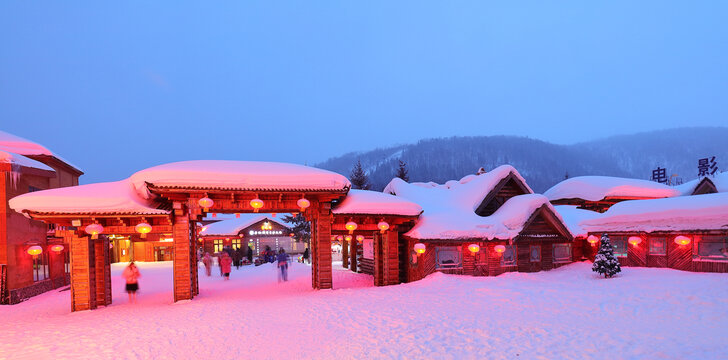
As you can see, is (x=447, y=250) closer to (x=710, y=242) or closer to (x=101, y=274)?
(x=710, y=242)

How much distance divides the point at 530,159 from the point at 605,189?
14451 centimetres

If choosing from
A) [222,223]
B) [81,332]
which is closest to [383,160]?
[222,223]

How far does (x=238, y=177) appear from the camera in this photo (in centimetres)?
1387

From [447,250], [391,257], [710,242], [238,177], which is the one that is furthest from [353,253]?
[710,242]

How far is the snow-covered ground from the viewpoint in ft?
26.2

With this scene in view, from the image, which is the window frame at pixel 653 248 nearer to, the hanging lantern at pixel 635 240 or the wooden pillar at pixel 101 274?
the hanging lantern at pixel 635 240

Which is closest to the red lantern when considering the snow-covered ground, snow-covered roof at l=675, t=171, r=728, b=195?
the snow-covered ground

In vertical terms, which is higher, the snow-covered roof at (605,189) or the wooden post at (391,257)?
the snow-covered roof at (605,189)

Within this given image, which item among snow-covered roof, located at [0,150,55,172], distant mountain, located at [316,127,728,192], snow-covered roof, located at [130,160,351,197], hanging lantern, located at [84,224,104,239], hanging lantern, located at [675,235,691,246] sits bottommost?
hanging lantern, located at [675,235,691,246]

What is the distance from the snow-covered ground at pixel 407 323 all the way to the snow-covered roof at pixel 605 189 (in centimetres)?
1341

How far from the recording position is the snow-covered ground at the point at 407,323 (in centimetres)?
798

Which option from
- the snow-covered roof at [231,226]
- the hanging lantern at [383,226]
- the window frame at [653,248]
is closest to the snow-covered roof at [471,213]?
the hanging lantern at [383,226]

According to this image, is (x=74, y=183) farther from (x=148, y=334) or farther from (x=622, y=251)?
(x=622, y=251)

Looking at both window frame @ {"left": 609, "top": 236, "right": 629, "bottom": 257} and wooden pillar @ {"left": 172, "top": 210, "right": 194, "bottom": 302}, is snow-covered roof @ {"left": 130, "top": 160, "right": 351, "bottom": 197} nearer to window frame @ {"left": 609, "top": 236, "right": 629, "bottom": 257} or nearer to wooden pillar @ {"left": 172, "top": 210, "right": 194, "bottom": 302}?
wooden pillar @ {"left": 172, "top": 210, "right": 194, "bottom": 302}
